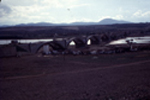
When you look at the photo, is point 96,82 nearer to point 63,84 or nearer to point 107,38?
point 63,84

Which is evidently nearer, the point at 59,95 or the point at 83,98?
the point at 83,98

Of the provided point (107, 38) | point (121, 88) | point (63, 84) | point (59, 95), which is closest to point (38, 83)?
point (63, 84)

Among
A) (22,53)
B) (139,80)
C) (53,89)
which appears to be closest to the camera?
(53,89)

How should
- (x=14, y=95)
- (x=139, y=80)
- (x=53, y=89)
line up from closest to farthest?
(x=14, y=95)
(x=53, y=89)
(x=139, y=80)

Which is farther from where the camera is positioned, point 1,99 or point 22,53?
point 22,53

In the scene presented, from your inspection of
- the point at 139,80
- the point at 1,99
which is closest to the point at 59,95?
the point at 1,99

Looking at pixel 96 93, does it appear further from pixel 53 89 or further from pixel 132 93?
pixel 53 89

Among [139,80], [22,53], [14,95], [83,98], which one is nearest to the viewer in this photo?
[83,98]

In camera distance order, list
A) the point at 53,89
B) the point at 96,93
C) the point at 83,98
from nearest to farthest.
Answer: the point at 83,98
the point at 96,93
the point at 53,89
